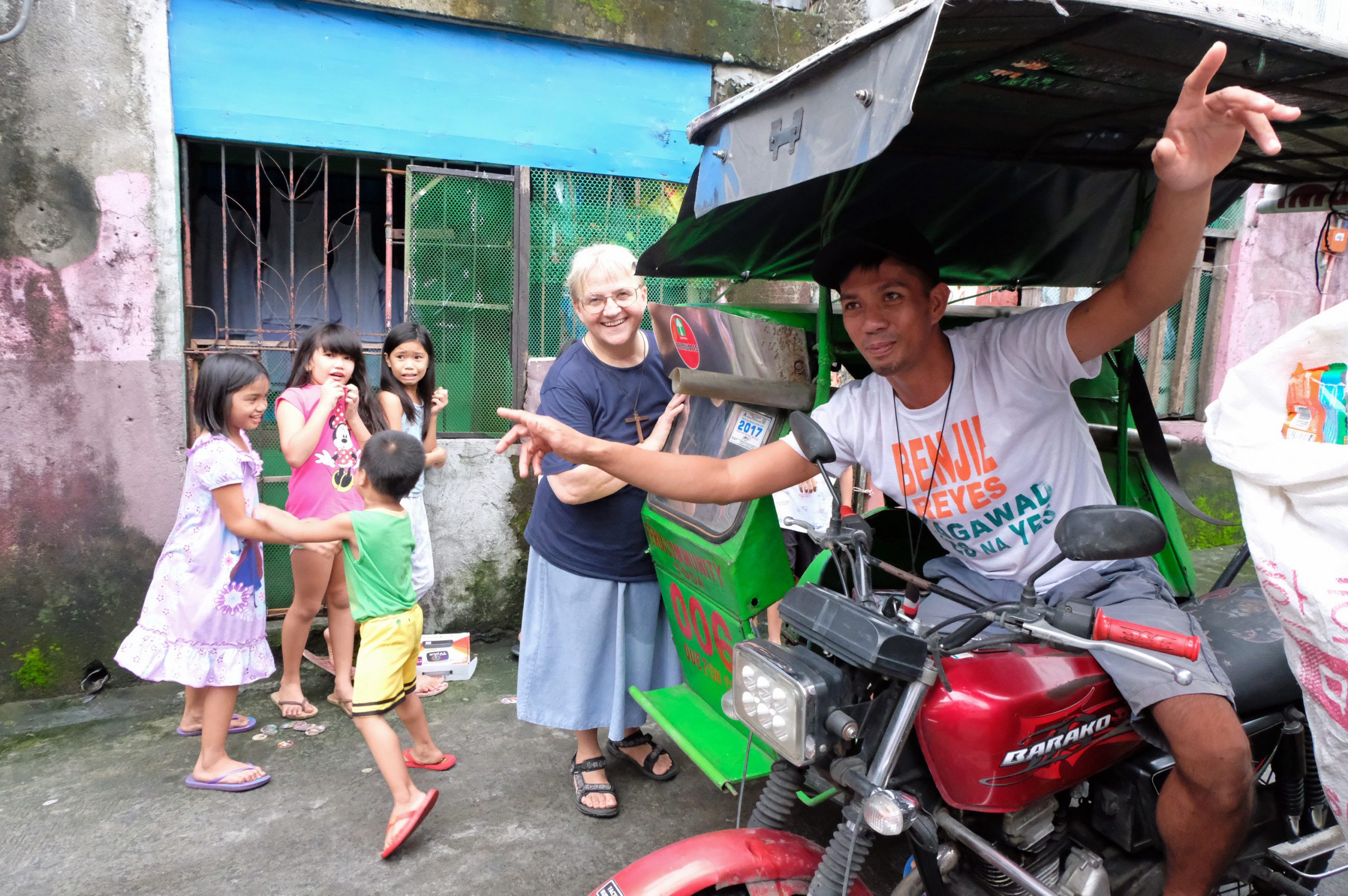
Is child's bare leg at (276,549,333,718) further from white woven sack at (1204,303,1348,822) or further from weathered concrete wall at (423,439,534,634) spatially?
white woven sack at (1204,303,1348,822)

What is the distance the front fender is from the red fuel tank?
1.04 feet

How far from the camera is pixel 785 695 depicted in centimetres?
168

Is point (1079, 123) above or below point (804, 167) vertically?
above

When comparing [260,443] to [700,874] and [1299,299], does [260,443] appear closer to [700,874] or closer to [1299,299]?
[700,874]

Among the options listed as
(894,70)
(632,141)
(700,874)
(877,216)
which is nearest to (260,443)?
(632,141)

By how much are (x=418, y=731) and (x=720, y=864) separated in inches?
76.4

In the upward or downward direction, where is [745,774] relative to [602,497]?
downward

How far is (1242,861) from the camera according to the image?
2.11 m

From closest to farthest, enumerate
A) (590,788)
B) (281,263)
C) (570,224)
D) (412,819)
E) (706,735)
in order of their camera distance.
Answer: (706,735) < (412,819) < (590,788) < (570,224) < (281,263)

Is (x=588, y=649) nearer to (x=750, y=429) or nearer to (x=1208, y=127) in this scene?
(x=750, y=429)

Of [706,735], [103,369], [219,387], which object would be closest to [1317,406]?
[706,735]

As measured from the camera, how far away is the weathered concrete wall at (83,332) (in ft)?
12.7

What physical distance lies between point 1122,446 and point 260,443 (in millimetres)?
4785

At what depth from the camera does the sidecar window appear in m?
2.56
